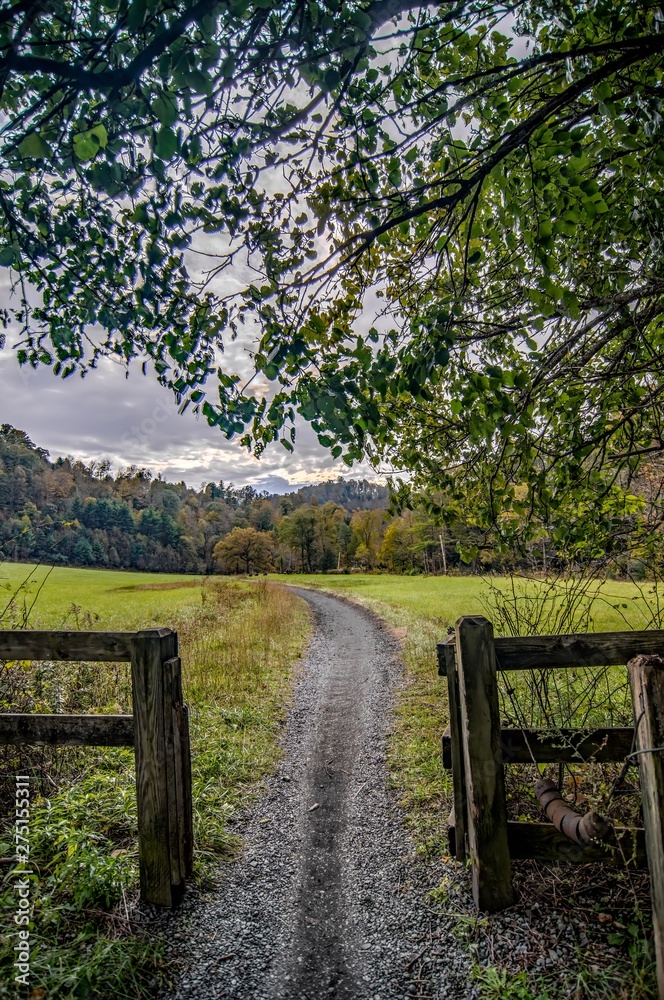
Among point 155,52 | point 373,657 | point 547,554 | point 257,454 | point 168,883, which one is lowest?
point 373,657

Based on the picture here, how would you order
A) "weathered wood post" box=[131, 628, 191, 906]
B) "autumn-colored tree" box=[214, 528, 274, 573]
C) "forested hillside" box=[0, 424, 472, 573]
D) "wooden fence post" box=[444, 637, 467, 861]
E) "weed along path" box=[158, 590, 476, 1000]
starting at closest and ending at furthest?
"weed along path" box=[158, 590, 476, 1000]
"weathered wood post" box=[131, 628, 191, 906]
"wooden fence post" box=[444, 637, 467, 861]
"forested hillside" box=[0, 424, 472, 573]
"autumn-colored tree" box=[214, 528, 274, 573]

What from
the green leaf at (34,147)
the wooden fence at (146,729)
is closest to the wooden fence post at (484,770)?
the wooden fence at (146,729)

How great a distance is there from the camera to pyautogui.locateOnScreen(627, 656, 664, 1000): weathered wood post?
252cm

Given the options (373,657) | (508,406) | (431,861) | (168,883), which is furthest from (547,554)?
(373,657)

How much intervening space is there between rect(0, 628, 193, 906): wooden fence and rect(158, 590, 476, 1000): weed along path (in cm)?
43

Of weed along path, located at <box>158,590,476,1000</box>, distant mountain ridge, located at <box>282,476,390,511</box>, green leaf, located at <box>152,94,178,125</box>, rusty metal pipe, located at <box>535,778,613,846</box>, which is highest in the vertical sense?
distant mountain ridge, located at <box>282,476,390,511</box>

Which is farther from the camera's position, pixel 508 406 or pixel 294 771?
pixel 294 771

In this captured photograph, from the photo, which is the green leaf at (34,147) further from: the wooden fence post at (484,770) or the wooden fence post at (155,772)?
the wooden fence post at (484,770)

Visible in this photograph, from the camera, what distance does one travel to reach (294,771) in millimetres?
6152

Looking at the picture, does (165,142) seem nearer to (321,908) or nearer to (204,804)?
(321,908)

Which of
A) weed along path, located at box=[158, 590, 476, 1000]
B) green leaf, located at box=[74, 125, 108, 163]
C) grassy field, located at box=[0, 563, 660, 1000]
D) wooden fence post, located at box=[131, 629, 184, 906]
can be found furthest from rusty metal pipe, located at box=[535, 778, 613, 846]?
green leaf, located at box=[74, 125, 108, 163]

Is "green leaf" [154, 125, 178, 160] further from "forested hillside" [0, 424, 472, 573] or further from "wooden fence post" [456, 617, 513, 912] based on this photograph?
"forested hillside" [0, 424, 472, 573]

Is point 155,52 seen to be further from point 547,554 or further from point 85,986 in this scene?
point 547,554

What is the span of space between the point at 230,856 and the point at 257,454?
3.66 m
